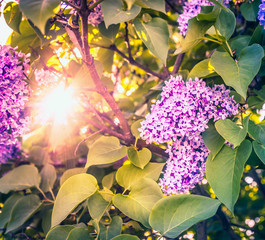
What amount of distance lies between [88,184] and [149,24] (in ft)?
1.40

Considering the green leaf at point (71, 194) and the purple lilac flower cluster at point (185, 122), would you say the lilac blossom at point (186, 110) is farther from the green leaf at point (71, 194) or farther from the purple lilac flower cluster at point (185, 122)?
the green leaf at point (71, 194)

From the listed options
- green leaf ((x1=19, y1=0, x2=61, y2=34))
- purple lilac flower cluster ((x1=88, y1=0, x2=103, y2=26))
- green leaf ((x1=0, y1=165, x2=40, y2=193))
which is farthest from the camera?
green leaf ((x1=0, y1=165, x2=40, y2=193))

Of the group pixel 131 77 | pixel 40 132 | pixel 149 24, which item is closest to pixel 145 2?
pixel 149 24

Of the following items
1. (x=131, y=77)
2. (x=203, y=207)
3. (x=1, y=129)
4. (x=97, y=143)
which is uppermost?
(x=1, y=129)

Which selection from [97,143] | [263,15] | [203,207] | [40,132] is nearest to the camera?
[203,207]

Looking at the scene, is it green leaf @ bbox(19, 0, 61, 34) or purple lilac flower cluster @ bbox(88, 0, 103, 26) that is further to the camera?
purple lilac flower cluster @ bbox(88, 0, 103, 26)

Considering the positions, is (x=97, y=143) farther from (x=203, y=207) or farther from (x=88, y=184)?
(x=203, y=207)

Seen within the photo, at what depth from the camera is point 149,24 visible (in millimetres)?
729

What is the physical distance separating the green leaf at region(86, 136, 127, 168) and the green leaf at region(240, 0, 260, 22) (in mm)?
538

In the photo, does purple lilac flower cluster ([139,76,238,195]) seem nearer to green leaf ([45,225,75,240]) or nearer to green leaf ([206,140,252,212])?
green leaf ([206,140,252,212])

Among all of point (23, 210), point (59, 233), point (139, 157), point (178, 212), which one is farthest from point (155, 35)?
point (23, 210)

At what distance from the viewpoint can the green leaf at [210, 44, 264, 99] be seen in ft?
2.03

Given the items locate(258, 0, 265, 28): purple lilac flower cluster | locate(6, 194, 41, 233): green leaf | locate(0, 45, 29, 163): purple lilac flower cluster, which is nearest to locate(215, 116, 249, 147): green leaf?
locate(258, 0, 265, 28): purple lilac flower cluster

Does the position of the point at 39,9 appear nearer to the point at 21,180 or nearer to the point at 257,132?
the point at 257,132
